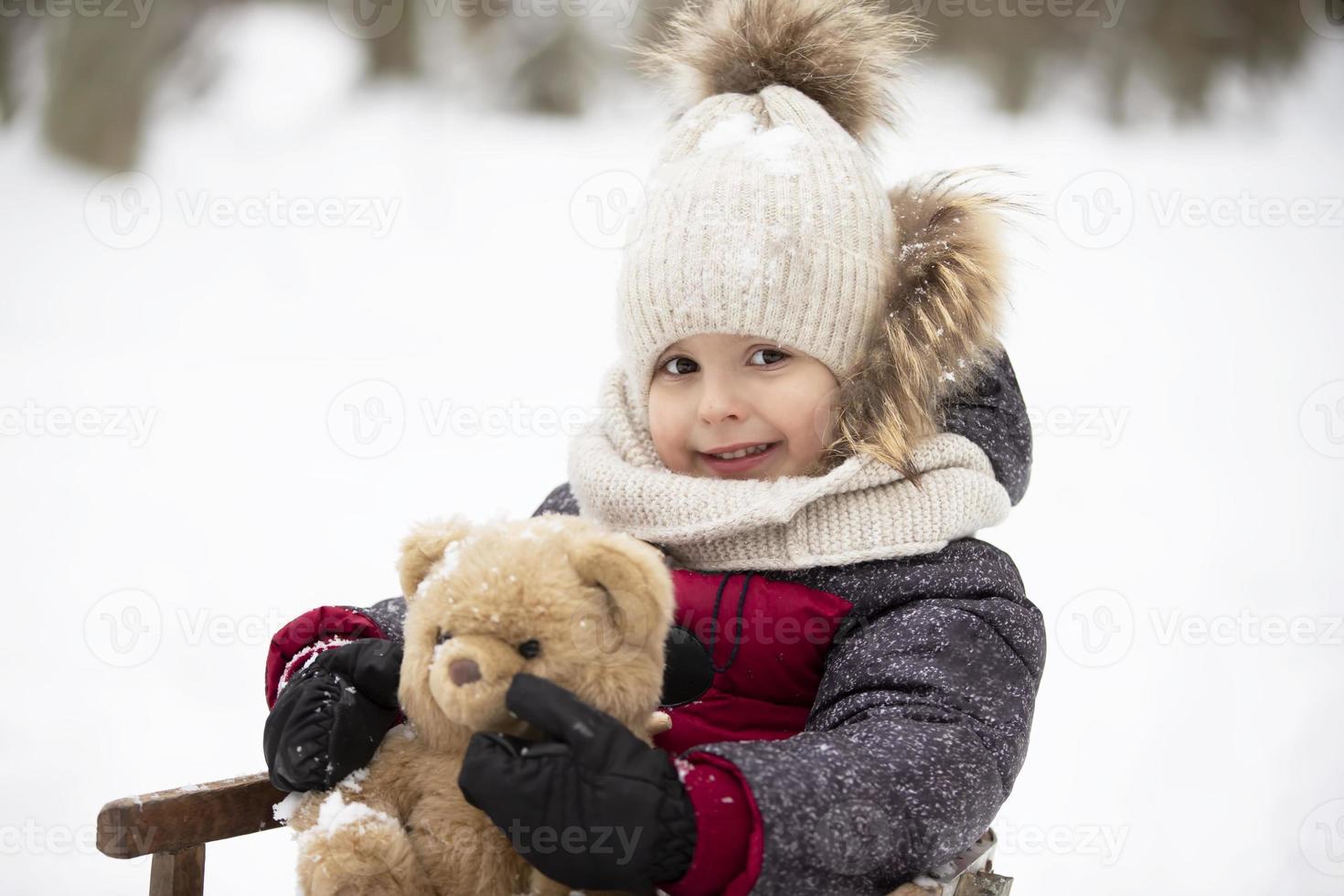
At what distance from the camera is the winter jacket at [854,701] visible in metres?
1.02

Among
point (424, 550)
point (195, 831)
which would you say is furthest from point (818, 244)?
point (195, 831)

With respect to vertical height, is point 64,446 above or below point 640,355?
below

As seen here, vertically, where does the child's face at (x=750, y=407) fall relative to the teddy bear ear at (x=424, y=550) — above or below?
above

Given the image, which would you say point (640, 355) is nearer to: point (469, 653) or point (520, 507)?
point (469, 653)

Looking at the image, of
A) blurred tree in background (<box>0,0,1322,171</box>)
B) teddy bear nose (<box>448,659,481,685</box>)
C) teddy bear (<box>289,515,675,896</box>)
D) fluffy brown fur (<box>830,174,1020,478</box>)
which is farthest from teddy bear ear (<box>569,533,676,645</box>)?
blurred tree in background (<box>0,0,1322,171</box>)

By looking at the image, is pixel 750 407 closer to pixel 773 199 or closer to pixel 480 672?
pixel 773 199

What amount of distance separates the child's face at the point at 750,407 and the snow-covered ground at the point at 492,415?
0.64 meters

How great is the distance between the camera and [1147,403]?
4.16 meters

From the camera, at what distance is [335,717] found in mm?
1128

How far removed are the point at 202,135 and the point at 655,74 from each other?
3.80 meters

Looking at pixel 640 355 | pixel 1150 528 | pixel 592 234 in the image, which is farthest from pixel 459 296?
pixel 640 355

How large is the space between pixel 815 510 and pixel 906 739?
1.30 ft

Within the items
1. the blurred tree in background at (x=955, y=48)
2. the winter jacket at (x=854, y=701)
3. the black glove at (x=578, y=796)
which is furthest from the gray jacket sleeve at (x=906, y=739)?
the blurred tree in background at (x=955, y=48)

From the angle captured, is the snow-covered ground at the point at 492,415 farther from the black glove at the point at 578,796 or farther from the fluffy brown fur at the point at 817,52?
the black glove at the point at 578,796
